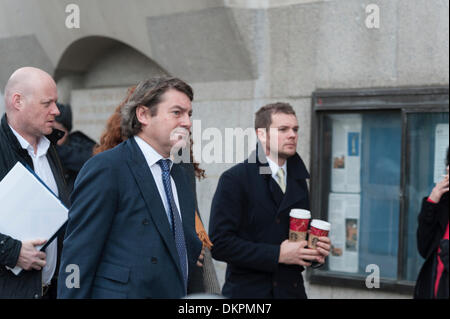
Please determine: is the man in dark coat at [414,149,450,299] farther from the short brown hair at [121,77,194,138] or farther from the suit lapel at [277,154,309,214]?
the short brown hair at [121,77,194,138]

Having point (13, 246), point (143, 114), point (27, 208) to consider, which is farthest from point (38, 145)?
point (143, 114)

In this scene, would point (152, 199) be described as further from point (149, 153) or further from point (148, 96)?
point (148, 96)

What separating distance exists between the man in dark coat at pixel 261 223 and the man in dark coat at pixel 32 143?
40.0 inches

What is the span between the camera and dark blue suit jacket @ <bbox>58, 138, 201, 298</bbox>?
2.74m

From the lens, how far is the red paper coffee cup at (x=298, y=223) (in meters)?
3.88

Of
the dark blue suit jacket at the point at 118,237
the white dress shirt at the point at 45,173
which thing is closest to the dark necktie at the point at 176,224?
the dark blue suit jacket at the point at 118,237

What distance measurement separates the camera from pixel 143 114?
123 inches

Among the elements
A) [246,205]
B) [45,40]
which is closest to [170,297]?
[246,205]

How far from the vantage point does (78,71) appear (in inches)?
343

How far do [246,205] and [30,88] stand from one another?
5.00 ft

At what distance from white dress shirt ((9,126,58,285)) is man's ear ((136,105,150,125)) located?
926mm

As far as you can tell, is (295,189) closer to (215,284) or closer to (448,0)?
(215,284)

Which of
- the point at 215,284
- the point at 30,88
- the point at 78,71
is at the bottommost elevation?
the point at 215,284

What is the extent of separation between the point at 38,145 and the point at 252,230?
144 cm
